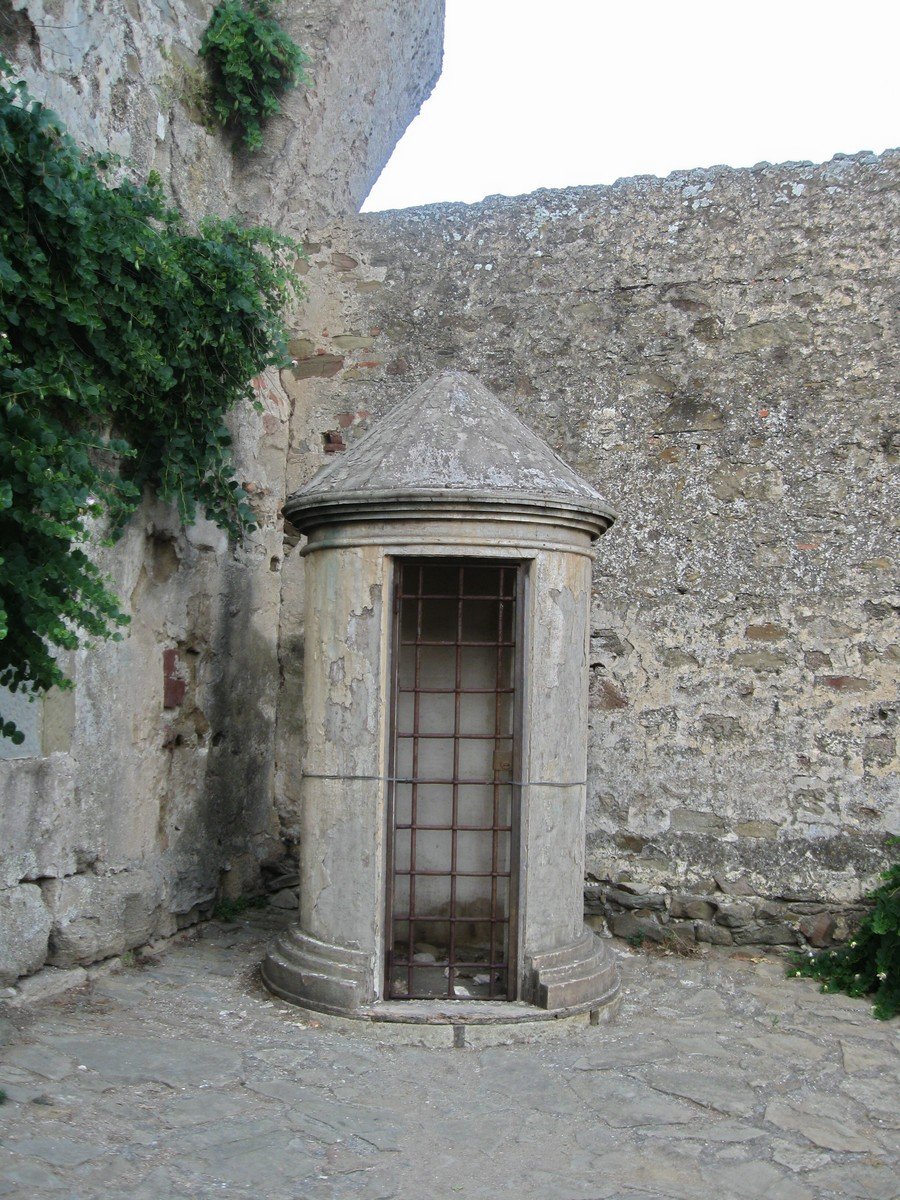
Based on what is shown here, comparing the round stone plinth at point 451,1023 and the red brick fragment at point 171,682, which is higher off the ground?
the red brick fragment at point 171,682

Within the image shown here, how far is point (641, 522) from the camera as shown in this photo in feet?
17.7

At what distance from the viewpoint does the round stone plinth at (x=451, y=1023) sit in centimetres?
385

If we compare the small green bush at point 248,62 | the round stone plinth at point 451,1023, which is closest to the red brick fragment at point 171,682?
the round stone plinth at point 451,1023

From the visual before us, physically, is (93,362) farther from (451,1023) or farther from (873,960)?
(873,960)

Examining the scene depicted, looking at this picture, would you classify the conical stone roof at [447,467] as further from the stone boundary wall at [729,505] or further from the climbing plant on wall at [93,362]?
the stone boundary wall at [729,505]

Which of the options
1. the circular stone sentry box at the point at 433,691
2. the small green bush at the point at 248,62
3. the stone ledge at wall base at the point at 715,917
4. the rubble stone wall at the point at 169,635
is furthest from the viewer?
the small green bush at the point at 248,62

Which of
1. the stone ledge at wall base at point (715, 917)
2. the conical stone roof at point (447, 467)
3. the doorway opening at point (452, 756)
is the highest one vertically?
the conical stone roof at point (447, 467)

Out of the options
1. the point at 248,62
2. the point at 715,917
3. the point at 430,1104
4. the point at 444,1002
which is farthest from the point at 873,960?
the point at 248,62

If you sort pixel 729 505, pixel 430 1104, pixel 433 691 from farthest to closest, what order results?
pixel 729 505, pixel 433 691, pixel 430 1104

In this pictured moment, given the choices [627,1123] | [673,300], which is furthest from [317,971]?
[673,300]

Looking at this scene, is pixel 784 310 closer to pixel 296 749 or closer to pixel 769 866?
pixel 769 866

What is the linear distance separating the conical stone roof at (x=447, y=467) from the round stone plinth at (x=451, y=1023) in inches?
73.4

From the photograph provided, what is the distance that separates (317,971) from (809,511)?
10.2 ft

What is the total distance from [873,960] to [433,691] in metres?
2.24
